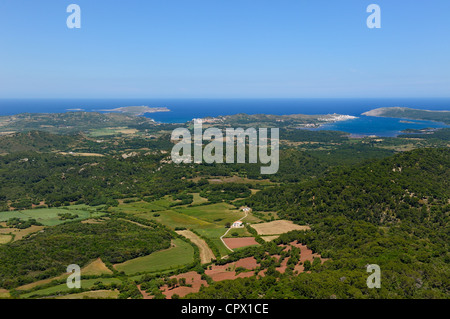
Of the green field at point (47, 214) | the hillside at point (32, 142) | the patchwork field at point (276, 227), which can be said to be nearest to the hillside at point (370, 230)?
the patchwork field at point (276, 227)

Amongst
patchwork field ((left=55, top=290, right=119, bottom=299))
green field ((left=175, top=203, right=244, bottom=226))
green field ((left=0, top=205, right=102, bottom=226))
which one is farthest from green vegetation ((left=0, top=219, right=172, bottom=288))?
green field ((left=175, top=203, right=244, bottom=226))

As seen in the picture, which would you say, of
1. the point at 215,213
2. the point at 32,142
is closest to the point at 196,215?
the point at 215,213

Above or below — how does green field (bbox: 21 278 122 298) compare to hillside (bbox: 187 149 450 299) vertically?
below

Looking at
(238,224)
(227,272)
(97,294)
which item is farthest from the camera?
(238,224)

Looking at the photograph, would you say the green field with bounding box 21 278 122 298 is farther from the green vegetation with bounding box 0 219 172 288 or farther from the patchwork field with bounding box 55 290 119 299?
the green vegetation with bounding box 0 219 172 288

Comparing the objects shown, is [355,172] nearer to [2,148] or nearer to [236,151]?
[236,151]

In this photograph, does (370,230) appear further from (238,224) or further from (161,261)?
(161,261)
